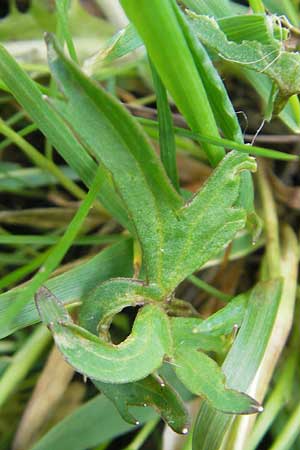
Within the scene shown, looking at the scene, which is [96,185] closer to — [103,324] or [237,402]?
[103,324]

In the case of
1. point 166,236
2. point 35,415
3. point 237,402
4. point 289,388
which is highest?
point 166,236

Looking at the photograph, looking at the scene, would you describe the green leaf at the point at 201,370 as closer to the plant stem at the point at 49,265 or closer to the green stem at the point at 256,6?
the plant stem at the point at 49,265

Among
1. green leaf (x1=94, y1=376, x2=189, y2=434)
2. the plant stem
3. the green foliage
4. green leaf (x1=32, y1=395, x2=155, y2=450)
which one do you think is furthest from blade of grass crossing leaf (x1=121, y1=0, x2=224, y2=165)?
green leaf (x1=32, y1=395, x2=155, y2=450)

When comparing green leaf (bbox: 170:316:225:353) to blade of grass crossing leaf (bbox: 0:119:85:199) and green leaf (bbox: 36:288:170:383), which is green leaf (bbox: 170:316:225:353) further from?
blade of grass crossing leaf (bbox: 0:119:85:199)

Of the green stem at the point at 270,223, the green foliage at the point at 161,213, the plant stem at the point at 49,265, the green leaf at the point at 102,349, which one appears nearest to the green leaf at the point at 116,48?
the green foliage at the point at 161,213

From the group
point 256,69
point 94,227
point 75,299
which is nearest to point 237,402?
point 75,299
